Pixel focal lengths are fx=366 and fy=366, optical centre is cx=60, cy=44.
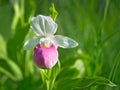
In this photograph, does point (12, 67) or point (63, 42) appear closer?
point (63, 42)

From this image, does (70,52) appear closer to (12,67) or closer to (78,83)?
(12,67)

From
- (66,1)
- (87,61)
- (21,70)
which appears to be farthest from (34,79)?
(66,1)

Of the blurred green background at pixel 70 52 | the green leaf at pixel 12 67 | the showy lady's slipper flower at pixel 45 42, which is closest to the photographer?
the showy lady's slipper flower at pixel 45 42

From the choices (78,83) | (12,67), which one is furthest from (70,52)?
(78,83)

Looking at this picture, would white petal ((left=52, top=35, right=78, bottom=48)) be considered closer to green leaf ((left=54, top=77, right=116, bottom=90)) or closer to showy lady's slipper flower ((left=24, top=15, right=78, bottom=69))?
showy lady's slipper flower ((left=24, top=15, right=78, bottom=69))

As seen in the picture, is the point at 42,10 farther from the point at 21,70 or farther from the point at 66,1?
the point at 21,70

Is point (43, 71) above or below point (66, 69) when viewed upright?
above

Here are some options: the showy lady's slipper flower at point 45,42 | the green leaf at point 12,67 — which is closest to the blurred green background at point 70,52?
the green leaf at point 12,67

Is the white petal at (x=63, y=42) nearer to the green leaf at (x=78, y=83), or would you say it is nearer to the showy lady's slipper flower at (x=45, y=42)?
the showy lady's slipper flower at (x=45, y=42)
